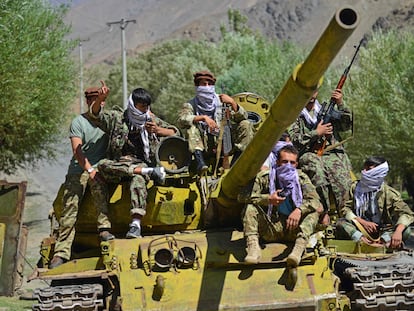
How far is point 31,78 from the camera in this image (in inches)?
826

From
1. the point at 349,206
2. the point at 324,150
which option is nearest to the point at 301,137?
the point at 324,150

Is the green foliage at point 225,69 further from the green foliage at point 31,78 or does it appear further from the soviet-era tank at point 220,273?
the soviet-era tank at point 220,273

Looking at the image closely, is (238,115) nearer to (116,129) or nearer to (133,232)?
(116,129)

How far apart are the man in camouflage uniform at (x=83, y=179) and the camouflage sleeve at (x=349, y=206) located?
2976 millimetres

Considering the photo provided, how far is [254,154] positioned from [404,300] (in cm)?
219

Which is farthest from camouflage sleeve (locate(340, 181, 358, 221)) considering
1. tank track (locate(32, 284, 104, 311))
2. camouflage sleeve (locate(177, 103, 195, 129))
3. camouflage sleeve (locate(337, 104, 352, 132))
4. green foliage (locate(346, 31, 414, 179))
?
green foliage (locate(346, 31, 414, 179))

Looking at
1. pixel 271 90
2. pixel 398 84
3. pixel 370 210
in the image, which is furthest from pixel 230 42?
pixel 370 210

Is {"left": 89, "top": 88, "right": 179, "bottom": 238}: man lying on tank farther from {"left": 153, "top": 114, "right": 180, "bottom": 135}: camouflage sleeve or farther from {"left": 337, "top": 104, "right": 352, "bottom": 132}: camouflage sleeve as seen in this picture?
{"left": 337, "top": 104, "right": 352, "bottom": 132}: camouflage sleeve

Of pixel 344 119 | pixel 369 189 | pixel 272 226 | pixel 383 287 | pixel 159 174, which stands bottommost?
pixel 383 287

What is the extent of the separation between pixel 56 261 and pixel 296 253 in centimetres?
281

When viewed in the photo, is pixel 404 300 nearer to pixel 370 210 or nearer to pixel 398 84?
pixel 370 210

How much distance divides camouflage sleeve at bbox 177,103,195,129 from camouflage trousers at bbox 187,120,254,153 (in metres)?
0.08

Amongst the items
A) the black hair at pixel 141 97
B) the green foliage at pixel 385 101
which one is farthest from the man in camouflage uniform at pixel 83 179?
the green foliage at pixel 385 101

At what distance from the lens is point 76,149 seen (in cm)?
991
